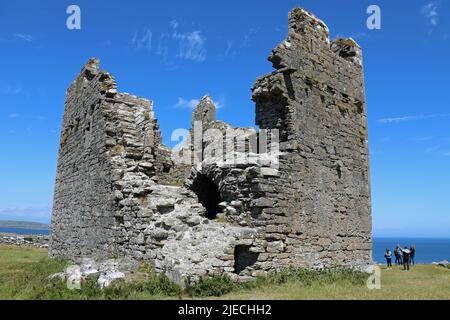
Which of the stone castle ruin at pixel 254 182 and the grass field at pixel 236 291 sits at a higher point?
the stone castle ruin at pixel 254 182

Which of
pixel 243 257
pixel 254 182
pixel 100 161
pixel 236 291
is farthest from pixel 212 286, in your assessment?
pixel 100 161

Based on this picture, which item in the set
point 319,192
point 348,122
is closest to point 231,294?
point 319,192

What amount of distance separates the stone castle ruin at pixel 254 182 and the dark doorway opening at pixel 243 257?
25 mm

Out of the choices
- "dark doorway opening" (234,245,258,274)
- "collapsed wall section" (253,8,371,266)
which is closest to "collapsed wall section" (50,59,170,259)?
"dark doorway opening" (234,245,258,274)

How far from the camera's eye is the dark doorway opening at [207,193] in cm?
1276

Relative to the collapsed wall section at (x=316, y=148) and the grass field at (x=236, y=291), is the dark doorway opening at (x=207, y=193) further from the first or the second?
the grass field at (x=236, y=291)

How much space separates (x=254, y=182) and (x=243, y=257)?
1.85m

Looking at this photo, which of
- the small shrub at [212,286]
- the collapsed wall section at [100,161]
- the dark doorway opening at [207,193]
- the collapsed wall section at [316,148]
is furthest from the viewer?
the dark doorway opening at [207,193]

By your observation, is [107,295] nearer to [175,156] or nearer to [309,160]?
[309,160]

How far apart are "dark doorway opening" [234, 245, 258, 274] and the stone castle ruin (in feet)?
0.08

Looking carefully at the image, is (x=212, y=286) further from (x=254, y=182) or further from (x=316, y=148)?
(x=316, y=148)

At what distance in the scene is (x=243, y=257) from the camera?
1048 centimetres

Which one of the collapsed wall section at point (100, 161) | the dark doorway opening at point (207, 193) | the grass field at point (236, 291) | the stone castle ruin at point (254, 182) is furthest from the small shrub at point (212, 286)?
the dark doorway opening at point (207, 193)

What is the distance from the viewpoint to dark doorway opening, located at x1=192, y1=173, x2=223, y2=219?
41.9 feet
